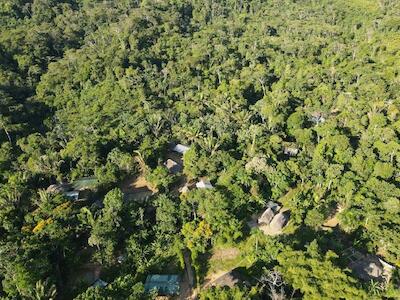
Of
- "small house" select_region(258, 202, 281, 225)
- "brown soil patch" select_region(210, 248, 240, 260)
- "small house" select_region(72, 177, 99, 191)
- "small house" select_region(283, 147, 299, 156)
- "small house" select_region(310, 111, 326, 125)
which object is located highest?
"small house" select_region(310, 111, 326, 125)

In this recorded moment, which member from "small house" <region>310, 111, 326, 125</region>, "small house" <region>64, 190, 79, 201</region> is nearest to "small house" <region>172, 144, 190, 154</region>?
"small house" <region>64, 190, 79, 201</region>

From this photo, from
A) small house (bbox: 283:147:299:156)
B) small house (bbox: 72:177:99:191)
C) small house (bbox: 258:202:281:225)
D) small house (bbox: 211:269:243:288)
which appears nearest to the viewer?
small house (bbox: 211:269:243:288)

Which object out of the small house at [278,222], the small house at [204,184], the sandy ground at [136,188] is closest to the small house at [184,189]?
the small house at [204,184]

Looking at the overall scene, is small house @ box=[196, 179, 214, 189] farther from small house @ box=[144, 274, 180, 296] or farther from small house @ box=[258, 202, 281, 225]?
small house @ box=[144, 274, 180, 296]

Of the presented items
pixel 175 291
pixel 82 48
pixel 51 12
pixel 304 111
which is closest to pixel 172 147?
pixel 304 111

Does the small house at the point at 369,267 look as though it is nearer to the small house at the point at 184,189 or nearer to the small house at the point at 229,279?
the small house at the point at 229,279

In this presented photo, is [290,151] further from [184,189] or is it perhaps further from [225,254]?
[225,254]
